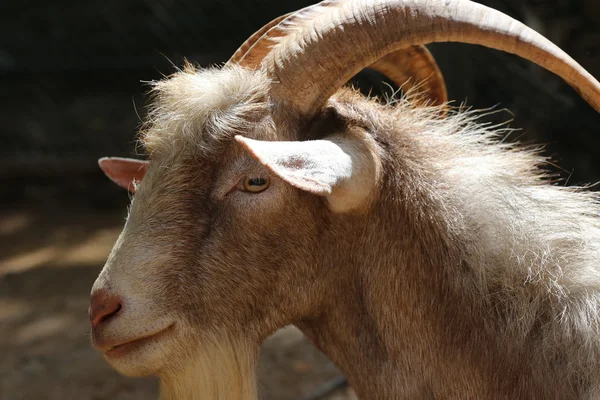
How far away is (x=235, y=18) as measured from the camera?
778cm

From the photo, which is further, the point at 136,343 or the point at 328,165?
the point at 136,343

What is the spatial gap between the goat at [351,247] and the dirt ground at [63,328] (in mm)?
2307

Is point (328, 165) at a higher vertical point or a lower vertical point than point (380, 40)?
lower

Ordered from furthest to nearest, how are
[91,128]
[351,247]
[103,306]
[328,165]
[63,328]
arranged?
1. [91,128]
2. [63,328]
3. [351,247]
4. [103,306]
5. [328,165]

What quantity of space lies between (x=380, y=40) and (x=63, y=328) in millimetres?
4569

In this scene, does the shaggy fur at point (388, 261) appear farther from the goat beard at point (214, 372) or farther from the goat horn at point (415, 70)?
the goat horn at point (415, 70)

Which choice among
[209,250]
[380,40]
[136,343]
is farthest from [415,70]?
[136,343]

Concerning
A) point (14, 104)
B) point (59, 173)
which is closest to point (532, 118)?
point (59, 173)

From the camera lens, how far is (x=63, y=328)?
6.05 metres

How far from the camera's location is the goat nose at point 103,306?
2.42 metres

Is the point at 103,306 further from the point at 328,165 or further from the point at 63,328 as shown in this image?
the point at 63,328

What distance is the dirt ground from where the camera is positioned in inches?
206

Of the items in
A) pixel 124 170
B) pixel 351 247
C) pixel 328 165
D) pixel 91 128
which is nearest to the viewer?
pixel 328 165

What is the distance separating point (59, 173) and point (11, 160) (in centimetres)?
57
